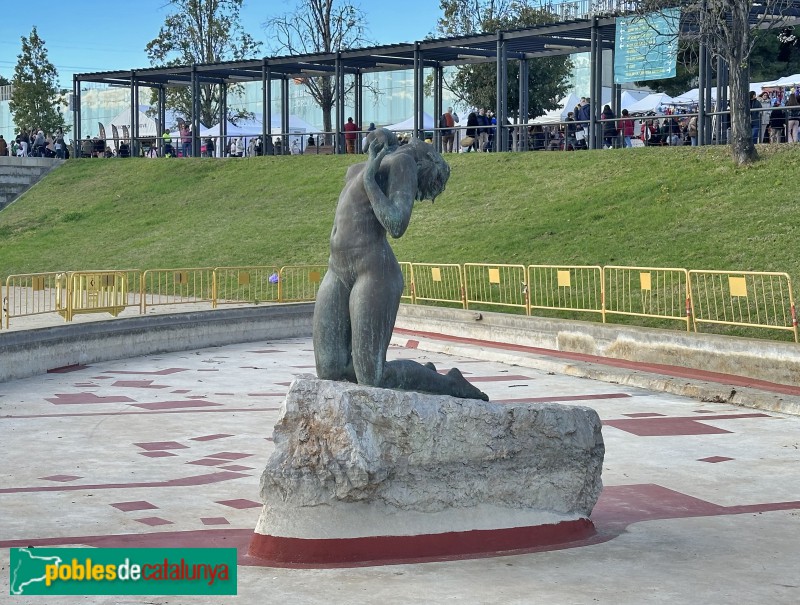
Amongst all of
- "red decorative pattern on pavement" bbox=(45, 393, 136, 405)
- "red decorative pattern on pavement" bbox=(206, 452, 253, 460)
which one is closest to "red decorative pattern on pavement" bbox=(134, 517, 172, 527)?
"red decorative pattern on pavement" bbox=(206, 452, 253, 460)

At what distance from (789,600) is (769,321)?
10813 millimetres

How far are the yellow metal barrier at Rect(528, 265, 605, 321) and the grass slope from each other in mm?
1171

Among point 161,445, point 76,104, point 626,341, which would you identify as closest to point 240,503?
point 161,445

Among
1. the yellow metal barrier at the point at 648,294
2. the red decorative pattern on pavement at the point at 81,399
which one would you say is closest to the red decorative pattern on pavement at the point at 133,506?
the red decorative pattern on pavement at the point at 81,399

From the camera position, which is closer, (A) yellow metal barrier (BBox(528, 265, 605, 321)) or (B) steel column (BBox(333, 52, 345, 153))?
(A) yellow metal barrier (BBox(528, 265, 605, 321))

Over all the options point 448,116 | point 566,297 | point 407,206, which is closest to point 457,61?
point 448,116

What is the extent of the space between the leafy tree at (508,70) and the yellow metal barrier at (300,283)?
67.7 ft

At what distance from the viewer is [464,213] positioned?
27516mm

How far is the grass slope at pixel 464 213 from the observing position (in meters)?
21.7

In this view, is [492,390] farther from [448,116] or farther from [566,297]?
[448,116]

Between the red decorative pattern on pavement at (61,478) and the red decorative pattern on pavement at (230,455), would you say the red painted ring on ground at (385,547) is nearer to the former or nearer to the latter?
the red decorative pattern on pavement at (61,478)

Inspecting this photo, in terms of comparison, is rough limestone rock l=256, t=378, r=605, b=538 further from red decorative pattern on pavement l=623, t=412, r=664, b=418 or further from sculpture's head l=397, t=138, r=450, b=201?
red decorative pattern on pavement l=623, t=412, r=664, b=418

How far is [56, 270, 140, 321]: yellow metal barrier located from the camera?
724 inches

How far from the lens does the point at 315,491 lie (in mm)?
7102
